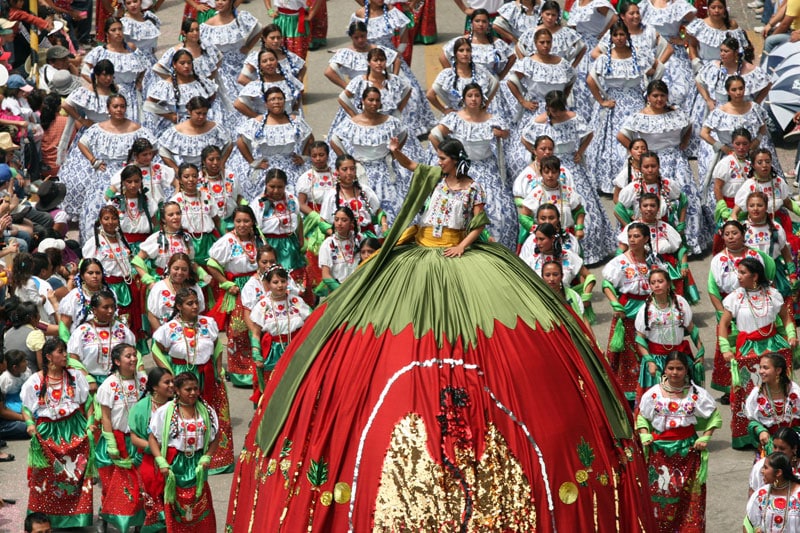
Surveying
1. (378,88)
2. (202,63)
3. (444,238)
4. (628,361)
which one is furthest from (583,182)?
(444,238)

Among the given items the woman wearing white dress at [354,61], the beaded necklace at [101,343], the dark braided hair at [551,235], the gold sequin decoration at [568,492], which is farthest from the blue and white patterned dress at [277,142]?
the gold sequin decoration at [568,492]

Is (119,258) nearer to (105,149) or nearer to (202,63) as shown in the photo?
(105,149)

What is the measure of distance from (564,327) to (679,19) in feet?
33.7

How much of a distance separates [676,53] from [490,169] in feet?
11.1

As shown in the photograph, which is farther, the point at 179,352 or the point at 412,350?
the point at 179,352

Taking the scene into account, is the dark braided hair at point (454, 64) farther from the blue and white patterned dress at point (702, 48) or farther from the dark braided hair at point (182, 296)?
the dark braided hair at point (182, 296)

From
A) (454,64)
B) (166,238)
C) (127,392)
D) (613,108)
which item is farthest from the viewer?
(613,108)

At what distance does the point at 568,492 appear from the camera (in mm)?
9344

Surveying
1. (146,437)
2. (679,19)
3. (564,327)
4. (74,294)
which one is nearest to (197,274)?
(74,294)

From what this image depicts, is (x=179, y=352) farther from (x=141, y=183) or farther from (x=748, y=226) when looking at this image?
(x=748, y=226)

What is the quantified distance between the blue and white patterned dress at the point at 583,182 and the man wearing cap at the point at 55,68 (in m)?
4.95

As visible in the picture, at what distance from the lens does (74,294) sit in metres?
14.4

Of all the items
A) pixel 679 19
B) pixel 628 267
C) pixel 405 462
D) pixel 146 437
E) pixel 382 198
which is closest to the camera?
pixel 405 462

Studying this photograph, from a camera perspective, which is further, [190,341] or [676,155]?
[676,155]
